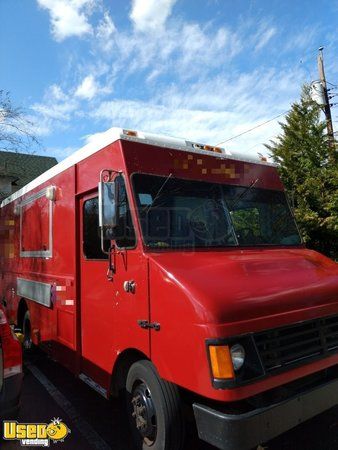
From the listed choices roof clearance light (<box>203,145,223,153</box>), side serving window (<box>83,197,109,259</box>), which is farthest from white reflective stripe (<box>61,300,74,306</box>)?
roof clearance light (<box>203,145,223,153</box>)

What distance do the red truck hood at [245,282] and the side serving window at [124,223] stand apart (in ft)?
1.09

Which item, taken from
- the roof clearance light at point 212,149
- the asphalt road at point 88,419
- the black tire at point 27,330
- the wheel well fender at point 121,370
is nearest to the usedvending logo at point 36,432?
the asphalt road at point 88,419

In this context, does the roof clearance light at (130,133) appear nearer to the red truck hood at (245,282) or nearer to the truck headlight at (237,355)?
the red truck hood at (245,282)

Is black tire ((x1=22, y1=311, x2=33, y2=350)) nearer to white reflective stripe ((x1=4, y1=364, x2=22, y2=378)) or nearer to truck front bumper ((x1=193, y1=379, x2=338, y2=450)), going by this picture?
white reflective stripe ((x1=4, y1=364, x2=22, y2=378))

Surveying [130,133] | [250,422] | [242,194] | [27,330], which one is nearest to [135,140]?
[130,133]

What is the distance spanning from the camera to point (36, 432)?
13.4ft

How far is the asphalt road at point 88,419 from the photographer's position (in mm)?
4000

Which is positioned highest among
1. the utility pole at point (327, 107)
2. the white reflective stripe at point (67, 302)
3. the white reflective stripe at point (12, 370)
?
the utility pole at point (327, 107)

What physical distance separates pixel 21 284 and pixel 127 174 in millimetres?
4181

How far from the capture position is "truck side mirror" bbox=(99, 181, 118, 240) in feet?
12.4

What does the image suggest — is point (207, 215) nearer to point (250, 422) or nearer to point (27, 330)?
point (250, 422)

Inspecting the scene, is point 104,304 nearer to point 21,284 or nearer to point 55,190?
point 55,190

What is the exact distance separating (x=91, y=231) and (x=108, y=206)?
0.95 metres

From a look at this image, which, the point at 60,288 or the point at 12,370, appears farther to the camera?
the point at 60,288
